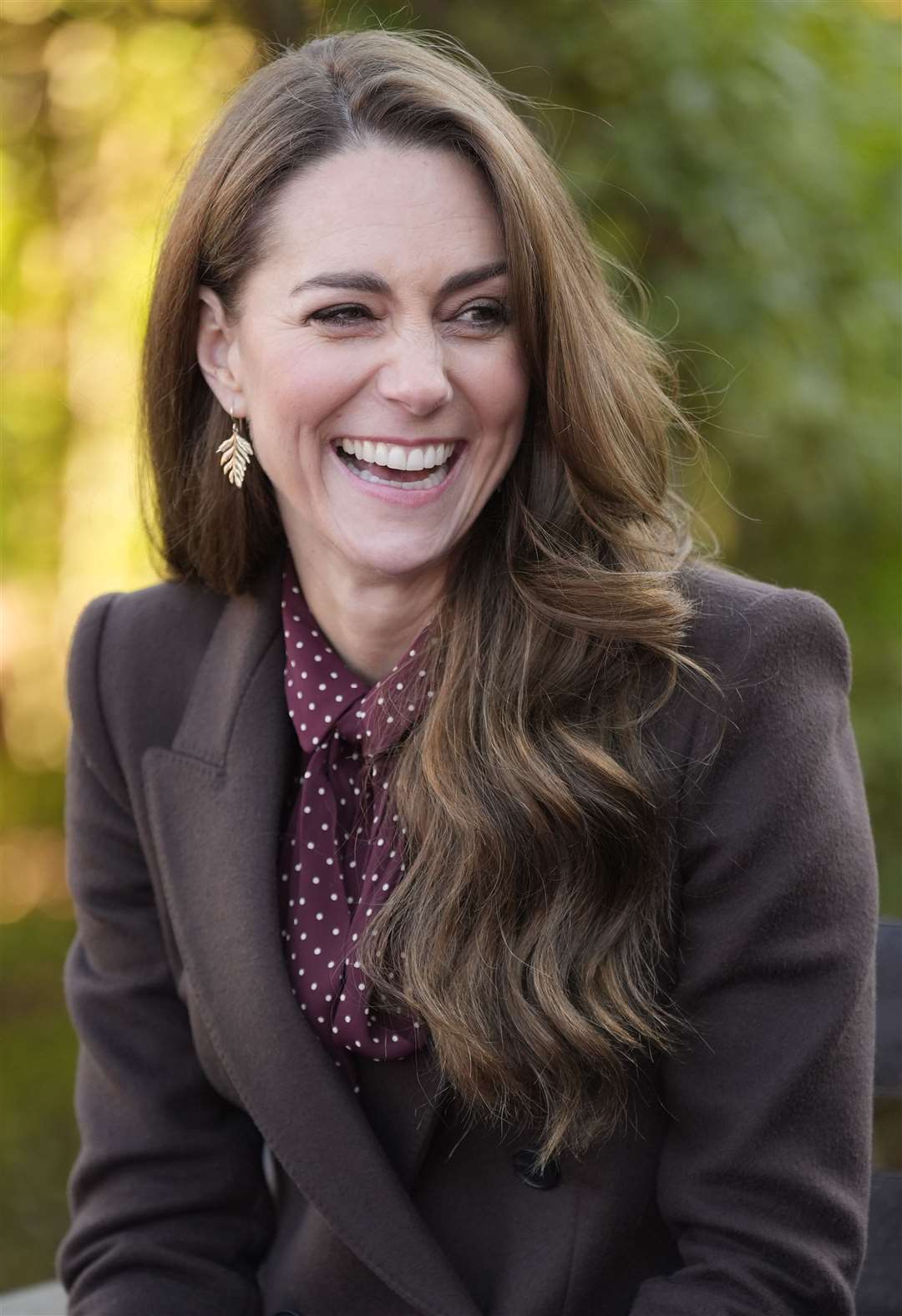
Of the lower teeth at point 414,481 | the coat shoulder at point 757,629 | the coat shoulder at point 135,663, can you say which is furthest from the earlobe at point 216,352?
the coat shoulder at point 757,629

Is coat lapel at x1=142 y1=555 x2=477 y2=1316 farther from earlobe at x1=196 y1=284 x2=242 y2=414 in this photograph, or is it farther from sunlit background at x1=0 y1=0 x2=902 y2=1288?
sunlit background at x1=0 y1=0 x2=902 y2=1288

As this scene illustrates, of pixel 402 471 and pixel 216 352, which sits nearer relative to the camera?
pixel 402 471

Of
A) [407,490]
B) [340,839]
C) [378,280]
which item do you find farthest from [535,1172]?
[378,280]

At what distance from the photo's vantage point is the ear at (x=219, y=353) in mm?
1888

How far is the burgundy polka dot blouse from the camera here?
1.80 metres

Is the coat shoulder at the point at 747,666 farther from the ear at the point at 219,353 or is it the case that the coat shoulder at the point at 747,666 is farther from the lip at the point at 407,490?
the ear at the point at 219,353

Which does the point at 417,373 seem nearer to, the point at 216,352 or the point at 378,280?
the point at 378,280

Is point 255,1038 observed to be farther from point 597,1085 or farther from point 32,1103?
point 32,1103

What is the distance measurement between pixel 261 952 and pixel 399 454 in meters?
0.62

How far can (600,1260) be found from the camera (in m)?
1.76

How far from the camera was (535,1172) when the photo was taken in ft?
5.77

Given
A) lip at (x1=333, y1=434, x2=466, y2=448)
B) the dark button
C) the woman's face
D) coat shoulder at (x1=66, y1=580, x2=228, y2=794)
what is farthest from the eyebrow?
the dark button

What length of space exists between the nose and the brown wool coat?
38 cm

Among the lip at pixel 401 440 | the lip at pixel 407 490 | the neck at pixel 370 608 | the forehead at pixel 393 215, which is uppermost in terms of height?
the forehead at pixel 393 215
